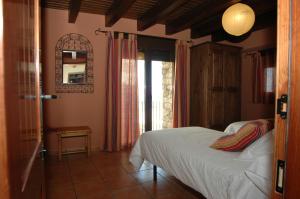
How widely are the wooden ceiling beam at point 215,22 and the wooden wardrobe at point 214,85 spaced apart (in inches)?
13.1

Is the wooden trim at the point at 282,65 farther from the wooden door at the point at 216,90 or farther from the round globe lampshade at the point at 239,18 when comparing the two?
the wooden door at the point at 216,90

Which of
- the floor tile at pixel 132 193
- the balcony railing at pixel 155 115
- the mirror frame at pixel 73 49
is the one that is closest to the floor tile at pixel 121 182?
the floor tile at pixel 132 193

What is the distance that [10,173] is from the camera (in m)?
0.47

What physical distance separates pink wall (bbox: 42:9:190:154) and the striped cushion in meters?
2.92

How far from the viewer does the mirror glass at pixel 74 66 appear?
393 centimetres

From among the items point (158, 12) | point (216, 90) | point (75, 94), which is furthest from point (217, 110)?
point (75, 94)

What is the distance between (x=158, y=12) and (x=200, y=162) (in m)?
2.83

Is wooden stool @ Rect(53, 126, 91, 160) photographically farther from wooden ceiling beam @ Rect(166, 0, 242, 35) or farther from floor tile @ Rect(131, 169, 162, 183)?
wooden ceiling beam @ Rect(166, 0, 242, 35)

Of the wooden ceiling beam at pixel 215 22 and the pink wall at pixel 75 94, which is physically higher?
the wooden ceiling beam at pixel 215 22

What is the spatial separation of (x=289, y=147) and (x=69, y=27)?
4126mm

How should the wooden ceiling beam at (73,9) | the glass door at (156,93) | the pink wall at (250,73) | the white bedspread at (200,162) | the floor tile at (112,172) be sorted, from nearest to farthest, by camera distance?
the white bedspread at (200,162), the floor tile at (112,172), the wooden ceiling beam at (73,9), the glass door at (156,93), the pink wall at (250,73)

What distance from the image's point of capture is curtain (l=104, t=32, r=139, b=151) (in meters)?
4.09

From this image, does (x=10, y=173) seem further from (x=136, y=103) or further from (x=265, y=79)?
(x=265, y=79)

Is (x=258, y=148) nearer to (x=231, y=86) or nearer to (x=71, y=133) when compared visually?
(x=71, y=133)
